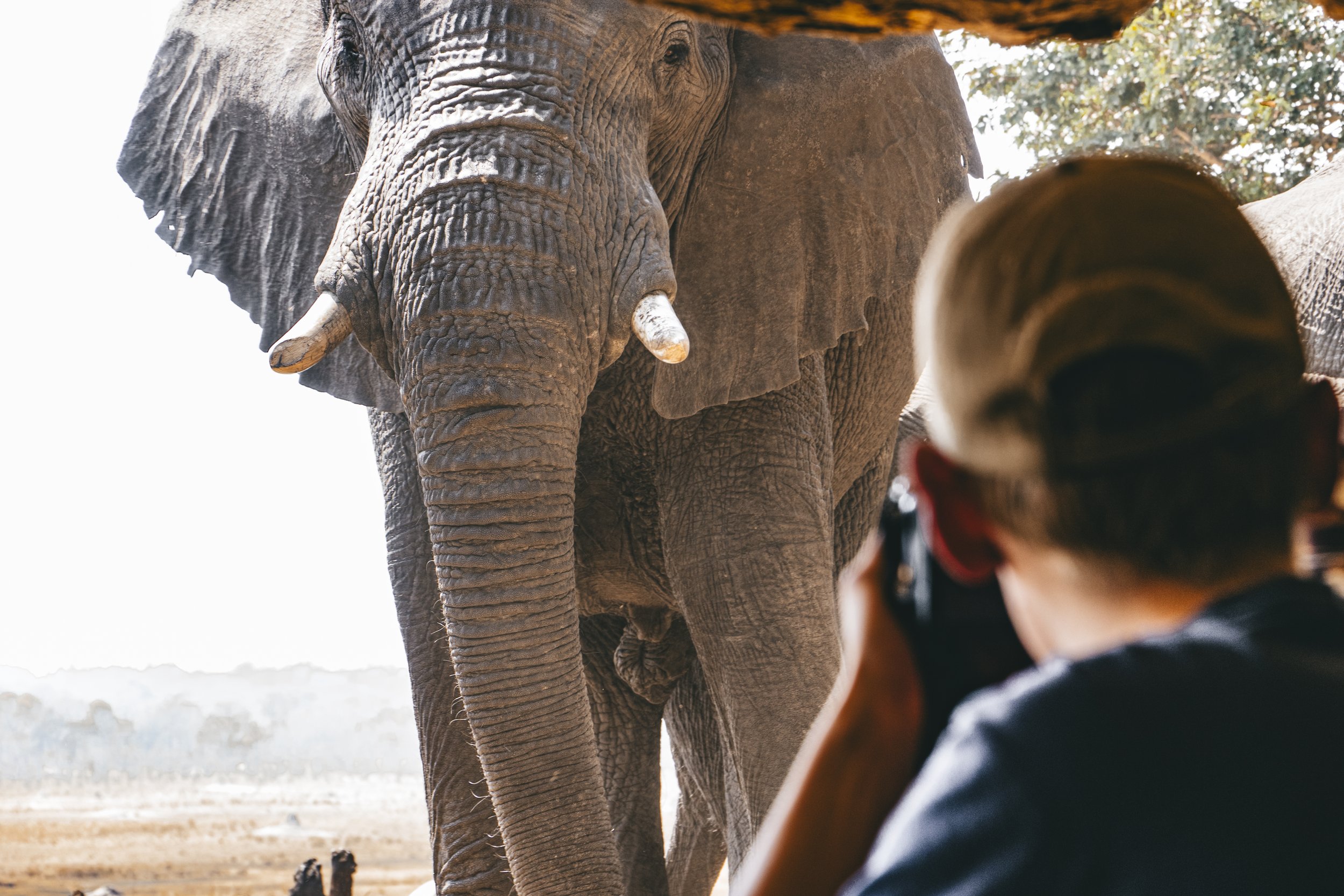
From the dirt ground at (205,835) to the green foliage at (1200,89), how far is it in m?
6.78

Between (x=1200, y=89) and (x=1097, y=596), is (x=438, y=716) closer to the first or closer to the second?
(x=1097, y=596)

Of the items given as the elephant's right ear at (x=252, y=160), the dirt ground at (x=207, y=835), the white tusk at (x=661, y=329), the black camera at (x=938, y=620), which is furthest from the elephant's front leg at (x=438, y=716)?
the dirt ground at (x=207, y=835)

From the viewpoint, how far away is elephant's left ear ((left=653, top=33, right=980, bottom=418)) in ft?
10.5

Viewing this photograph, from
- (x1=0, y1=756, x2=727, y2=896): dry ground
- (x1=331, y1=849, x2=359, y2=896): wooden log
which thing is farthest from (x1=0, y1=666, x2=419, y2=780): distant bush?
(x1=331, y1=849, x2=359, y2=896): wooden log

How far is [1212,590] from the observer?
71cm

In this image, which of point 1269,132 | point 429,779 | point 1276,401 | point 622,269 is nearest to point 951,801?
point 1276,401

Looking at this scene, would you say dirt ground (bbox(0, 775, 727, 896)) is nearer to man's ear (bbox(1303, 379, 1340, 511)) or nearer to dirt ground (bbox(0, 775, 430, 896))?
dirt ground (bbox(0, 775, 430, 896))

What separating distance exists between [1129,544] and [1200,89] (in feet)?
28.1

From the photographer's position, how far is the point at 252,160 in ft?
12.4

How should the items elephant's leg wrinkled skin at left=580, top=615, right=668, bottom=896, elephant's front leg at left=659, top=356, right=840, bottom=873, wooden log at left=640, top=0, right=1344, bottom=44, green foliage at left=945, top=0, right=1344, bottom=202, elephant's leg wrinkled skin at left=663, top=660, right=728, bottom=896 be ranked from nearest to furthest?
wooden log at left=640, top=0, right=1344, bottom=44 → elephant's front leg at left=659, top=356, right=840, bottom=873 → elephant's leg wrinkled skin at left=580, top=615, right=668, bottom=896 → elephant's leg wrinkled skin at left=663, top=660, right=728, bottom=896 → green foliage at left=945, top=0, right=1344, bottom=202

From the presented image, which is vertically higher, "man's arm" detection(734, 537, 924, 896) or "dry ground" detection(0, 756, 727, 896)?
"dry ground" detection(0, 756, 727, 896)

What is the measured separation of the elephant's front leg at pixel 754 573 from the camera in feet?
10.5

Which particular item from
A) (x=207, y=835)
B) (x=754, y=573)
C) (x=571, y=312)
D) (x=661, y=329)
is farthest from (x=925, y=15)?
(x=207, y=835)

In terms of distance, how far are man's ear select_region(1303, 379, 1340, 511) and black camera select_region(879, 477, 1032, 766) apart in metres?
0.20
